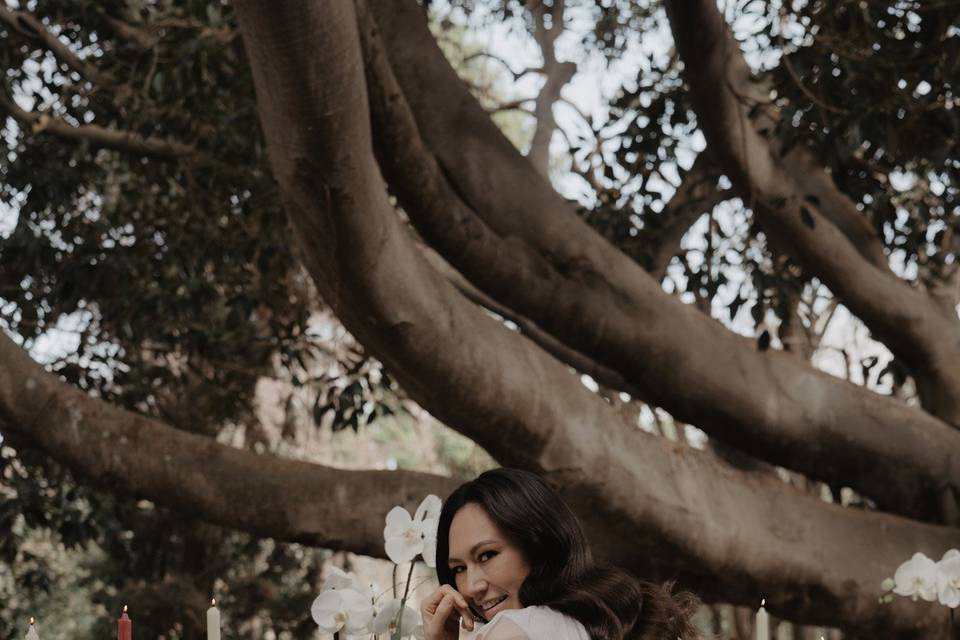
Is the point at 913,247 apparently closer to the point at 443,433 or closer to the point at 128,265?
the point at 128,265

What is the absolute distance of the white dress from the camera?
6.36 feet

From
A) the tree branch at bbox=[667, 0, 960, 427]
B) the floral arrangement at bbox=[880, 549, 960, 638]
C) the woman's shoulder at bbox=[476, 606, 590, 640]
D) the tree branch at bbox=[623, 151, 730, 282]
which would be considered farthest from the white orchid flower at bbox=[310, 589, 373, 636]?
the tree branch at bbox=[623, 151, 730, 282]

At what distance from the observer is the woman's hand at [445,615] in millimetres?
2141

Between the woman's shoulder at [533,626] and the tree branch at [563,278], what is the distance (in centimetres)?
237

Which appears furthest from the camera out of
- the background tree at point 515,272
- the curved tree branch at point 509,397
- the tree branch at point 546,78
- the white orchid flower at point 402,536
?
the tree branch at point 546,78

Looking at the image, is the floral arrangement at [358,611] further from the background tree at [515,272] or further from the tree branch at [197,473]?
the tree branch at [197,473]

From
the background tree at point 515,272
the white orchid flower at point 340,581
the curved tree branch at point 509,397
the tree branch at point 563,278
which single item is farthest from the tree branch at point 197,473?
the white orchid flower at point 340,581

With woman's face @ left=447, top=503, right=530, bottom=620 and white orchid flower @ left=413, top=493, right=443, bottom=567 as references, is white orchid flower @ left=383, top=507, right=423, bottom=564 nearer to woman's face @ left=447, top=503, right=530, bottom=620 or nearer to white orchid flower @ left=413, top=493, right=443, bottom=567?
white orchid flower @ left=413, top=493, right=443, bottom=567

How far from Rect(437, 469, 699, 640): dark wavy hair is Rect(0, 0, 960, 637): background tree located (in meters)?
1.35

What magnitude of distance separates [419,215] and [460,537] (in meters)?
2.32

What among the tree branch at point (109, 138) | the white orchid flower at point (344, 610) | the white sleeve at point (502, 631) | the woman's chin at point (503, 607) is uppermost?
the tree branch at point (109, 138)

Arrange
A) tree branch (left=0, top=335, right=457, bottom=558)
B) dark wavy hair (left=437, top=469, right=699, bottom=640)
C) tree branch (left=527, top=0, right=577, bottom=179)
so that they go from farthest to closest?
tree branch (left=527, top=0, right=577, bottom=179)
tree branch (left=0, top=335, right=457, bottom=558)
dark wavy hair (left=437, top=469, right=699, bottom=640)

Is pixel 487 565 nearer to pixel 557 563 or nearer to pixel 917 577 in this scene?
pixel 557 563

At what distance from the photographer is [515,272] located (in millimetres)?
4648
